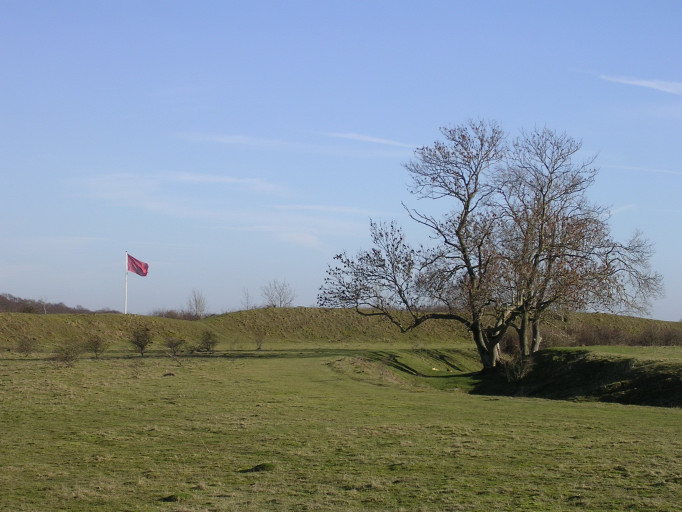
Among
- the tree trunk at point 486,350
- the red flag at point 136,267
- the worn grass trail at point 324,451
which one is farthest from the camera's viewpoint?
the red flag at point 136,267

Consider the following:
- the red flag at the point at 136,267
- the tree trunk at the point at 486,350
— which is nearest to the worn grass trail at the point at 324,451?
the tree trunk at the point at 486,350

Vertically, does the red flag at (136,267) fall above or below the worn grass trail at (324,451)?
above

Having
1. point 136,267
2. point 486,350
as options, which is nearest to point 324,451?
point 486,350

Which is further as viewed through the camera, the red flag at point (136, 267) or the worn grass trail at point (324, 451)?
the red flag at point (136, 267)

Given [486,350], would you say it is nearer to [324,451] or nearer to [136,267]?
[324,451]

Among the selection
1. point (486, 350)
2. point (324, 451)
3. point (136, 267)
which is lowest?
point (324, 451)

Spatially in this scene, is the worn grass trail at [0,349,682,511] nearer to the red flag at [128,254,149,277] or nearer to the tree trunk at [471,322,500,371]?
the tree trunk at [471,322,500,371]

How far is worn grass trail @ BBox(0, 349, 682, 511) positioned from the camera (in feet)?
31.6

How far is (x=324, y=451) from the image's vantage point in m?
13.0

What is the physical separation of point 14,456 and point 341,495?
686 centimetres

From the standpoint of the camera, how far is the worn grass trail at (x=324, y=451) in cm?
962

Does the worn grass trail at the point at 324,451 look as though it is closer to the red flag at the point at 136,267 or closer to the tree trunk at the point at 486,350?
the tree trunk at the point at 486,350

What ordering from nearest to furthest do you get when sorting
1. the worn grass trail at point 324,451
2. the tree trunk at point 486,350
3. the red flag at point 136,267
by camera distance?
the worn grass trail at point 324,451, the tree trunk at point 486,350, the red flag at point 136,267

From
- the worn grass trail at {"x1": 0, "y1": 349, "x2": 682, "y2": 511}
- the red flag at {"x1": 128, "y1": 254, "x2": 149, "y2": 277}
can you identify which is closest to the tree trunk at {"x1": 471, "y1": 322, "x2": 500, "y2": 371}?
the worn grass trail at {"x1": 0, "y1": 349, "x2": 682, "y2": 511}
